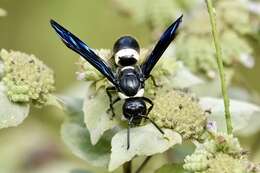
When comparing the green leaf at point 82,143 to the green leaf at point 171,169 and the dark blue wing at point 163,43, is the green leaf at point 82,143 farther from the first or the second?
the dark blue wing at point 163,43

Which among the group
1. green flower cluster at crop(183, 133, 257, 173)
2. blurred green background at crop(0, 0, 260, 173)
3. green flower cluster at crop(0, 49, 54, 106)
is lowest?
green flower cluster at crop(183, 133, 257, 173)

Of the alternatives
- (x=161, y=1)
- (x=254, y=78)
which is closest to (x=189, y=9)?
(x=161, y=1)

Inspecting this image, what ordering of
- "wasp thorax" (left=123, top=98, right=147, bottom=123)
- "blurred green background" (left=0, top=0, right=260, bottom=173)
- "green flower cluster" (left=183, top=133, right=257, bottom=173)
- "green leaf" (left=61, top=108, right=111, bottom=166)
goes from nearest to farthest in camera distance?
"green flower cluster" (left=183, top=133, right=257, bottom=173), "wasp thorax" (left=123, top=98, right=147, bottom=123), "green leaf" (left=61, top=108, right=111, bottom=166), "blurred green background" (left=0, top=0, right=260, bottom=173)

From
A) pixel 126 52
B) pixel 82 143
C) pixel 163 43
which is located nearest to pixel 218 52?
pixel 163 43

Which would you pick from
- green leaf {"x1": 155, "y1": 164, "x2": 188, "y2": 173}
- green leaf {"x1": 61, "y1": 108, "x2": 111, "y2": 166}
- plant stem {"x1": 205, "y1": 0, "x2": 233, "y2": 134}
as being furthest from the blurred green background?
plant stem {"x1": 205, "y1": 0, "x2": 233, "y2": 134}

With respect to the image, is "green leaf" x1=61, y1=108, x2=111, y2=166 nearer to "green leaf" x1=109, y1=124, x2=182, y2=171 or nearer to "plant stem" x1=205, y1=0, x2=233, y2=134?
"green leaf" x1=109, y1=124, x2=182, y2=171

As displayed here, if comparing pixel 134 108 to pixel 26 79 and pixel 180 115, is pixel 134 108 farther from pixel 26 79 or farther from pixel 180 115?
pixel 26 79
